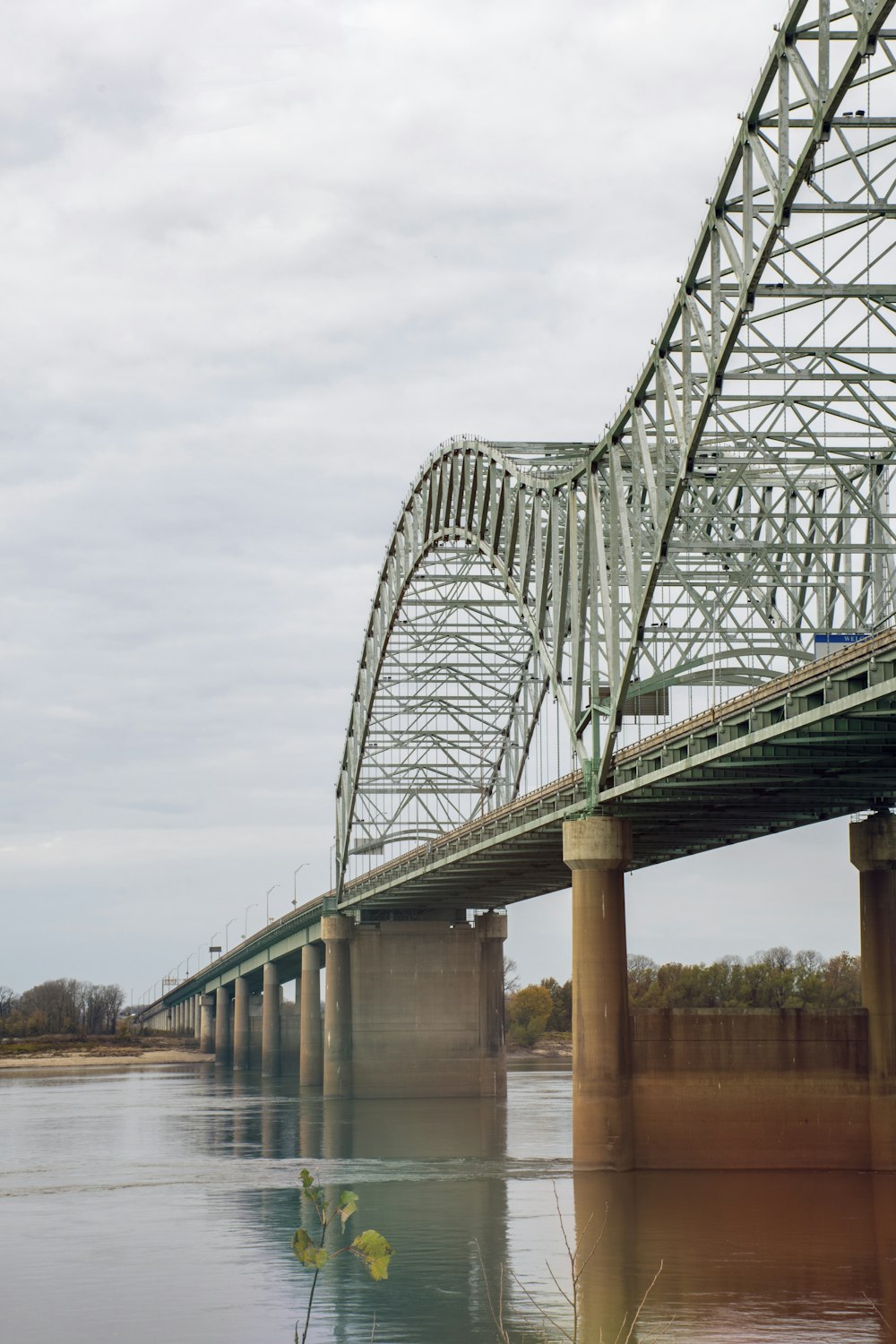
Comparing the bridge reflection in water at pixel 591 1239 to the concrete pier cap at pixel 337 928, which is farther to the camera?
the concrete pier cap at pixel 337 928

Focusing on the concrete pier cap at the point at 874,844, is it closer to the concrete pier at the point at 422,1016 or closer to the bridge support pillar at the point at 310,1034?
the concrete pier at the point at 422,1016

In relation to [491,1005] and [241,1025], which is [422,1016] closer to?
[491,1005]

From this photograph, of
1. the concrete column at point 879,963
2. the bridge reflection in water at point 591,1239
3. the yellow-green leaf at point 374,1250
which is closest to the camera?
the yellow-green leaf at point 374,1250

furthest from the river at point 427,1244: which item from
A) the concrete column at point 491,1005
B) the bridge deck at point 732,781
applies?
the concrete column at point 491,1005

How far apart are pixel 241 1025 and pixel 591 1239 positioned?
443ft

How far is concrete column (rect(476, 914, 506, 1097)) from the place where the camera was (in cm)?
10069

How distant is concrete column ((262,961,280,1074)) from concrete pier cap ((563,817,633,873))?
3471 inches

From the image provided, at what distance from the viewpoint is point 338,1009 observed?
4043 inches

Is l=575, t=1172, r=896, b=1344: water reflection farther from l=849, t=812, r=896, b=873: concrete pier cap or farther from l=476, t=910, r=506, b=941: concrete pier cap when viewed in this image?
l=476, t=910, r=506, b=941: concrete pier cap

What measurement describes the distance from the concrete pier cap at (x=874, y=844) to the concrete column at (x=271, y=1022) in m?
Answer: 90.4

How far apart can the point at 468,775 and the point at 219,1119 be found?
38.3 m

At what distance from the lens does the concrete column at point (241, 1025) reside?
167 meters

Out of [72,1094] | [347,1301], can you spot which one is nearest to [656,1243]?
[347,1301]

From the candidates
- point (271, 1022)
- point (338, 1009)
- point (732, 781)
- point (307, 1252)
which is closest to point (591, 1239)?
A: point (732, 781)
